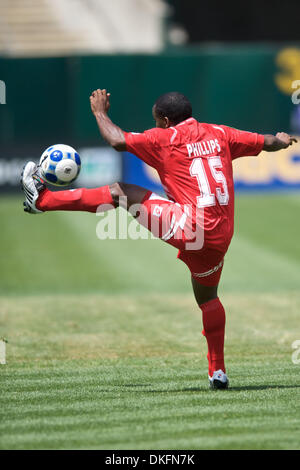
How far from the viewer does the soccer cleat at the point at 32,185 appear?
6.89 m

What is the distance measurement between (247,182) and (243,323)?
1165 centimetres

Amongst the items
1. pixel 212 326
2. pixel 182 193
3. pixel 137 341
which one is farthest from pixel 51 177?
pixel 137 341

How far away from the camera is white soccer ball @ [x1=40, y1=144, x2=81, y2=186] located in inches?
276

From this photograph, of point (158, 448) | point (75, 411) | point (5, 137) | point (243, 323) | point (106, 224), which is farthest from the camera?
point (5, 137)

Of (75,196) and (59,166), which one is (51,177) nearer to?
(59,166)

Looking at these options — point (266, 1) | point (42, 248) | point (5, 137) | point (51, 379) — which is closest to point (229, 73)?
point (5, 137)

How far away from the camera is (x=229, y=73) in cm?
2211

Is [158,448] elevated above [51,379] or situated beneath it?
situated beneath

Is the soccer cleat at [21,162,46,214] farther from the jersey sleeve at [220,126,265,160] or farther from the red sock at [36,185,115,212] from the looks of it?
the jersey sleeve at [220,126,265,160]

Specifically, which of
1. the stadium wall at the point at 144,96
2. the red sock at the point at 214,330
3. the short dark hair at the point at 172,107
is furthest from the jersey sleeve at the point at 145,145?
the stadium wall at the point at 144,96

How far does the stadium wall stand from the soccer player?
14.0 metres

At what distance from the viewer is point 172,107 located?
6.71m

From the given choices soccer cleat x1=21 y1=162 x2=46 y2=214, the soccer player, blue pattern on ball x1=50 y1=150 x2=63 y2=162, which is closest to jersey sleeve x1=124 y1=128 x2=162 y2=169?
the soccer player

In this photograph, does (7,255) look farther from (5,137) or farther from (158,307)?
(5,137)
